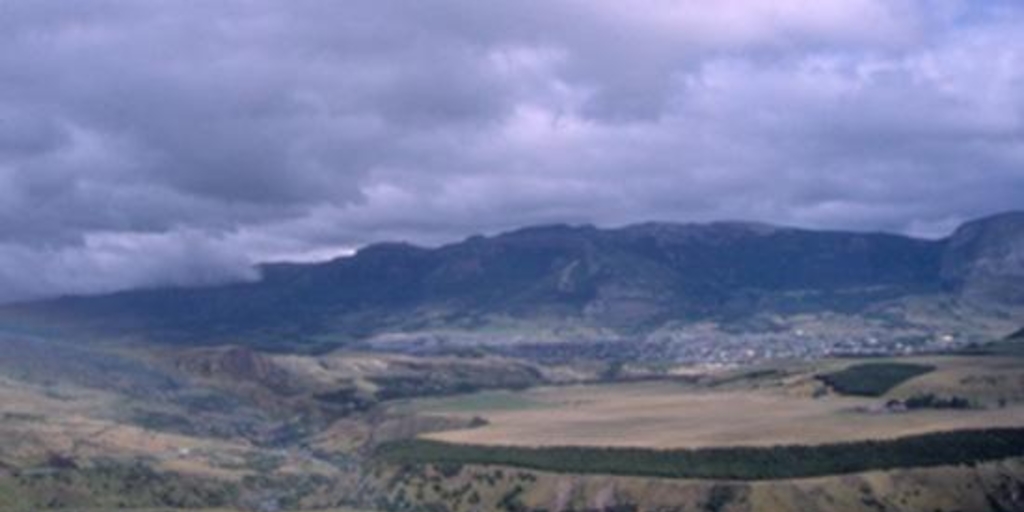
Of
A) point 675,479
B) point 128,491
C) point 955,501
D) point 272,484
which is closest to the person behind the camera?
point 955,501

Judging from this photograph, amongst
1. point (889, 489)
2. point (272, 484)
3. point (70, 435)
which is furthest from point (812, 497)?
point (70, 435)

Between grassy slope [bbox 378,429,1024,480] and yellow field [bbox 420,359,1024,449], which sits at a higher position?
yellow field [bbox 420,359,1024,449]

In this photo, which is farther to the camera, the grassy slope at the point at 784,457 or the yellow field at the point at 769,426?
the yellow field at the point at 769,426

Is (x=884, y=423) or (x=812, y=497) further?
(x=884, y=423)

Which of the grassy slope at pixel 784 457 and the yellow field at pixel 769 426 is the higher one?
the yellow field at pixel 769 426

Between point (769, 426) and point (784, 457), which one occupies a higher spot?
point (769, 426)

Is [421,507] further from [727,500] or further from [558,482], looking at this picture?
[727,500]

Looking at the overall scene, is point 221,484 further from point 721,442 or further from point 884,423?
point 884,423

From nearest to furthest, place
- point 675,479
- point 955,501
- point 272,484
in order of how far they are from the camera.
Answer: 1. point 955,501
2. point 675,479
3. point 272,484

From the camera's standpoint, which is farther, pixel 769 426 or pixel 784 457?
pixel 769 426

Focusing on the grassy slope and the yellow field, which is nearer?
the grassy slope
